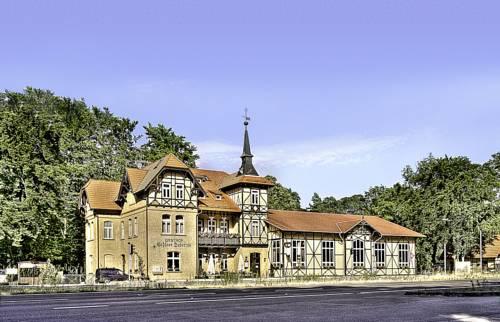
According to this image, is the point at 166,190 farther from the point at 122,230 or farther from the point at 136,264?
the point at 122,230

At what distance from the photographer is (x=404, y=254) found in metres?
64.3

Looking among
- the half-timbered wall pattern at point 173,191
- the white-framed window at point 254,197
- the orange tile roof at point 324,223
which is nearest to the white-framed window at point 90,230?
the half-timbered wall pattern at point 173,191

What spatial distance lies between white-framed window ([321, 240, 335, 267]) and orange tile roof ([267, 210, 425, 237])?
3.91ft

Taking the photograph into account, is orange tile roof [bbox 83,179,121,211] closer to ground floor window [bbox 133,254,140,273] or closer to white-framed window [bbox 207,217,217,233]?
ground floor window [bbox 133,254,140,273]

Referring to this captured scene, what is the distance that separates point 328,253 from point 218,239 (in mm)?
10386

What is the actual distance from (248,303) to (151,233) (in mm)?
31968

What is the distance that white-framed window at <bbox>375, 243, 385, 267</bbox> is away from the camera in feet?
204

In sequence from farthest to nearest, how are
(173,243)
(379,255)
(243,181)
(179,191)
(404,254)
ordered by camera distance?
(404,254) → (379,255) → (243,181) → (179,191) → (173,243)

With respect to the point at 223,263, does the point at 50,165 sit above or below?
above

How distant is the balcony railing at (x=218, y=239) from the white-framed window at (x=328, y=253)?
783 cm

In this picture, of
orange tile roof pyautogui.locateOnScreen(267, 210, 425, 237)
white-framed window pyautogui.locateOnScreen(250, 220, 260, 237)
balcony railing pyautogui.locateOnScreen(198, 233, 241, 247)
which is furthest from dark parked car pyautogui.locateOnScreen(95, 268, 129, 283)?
orange tile roof pyautogui.locateOnScreen(267, 210, 425, 237)

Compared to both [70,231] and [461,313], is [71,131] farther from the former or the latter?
[461,313]

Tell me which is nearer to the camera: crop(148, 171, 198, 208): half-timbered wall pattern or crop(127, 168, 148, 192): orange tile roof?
crop(148, 171, 198, 208): half-timbered wall pattern

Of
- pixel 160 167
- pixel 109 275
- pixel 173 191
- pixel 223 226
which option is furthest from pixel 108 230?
pixel 223 226
